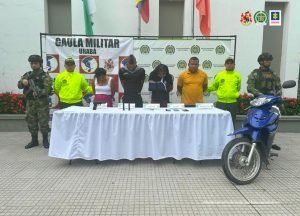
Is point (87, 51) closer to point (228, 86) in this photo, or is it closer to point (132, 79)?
point (132, 79)

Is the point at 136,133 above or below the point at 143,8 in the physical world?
below

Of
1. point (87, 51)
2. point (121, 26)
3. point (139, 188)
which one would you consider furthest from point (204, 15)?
point (139, 188)

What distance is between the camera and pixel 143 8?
829cm

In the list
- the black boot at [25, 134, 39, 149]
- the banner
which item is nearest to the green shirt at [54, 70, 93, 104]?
the black boot at [25, 134, 39, 149]

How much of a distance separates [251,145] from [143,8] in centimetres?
528

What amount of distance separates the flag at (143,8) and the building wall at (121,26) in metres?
0.47

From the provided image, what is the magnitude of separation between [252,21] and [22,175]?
7.07m

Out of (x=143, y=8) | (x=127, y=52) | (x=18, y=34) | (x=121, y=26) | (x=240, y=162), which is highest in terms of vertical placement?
(x=143, y=8)

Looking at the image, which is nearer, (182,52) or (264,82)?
(264,82)

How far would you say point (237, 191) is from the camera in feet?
13.8

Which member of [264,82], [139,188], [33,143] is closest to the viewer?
[139,188]

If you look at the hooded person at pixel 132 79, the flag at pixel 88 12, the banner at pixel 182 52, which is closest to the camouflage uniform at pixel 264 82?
the banner at pixel 182 52

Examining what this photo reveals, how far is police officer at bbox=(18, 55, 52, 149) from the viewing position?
614 cm

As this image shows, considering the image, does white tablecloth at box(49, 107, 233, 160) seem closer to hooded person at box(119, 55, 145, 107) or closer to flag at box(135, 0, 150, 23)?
hooded person at box(119, 55, 145, 107)
